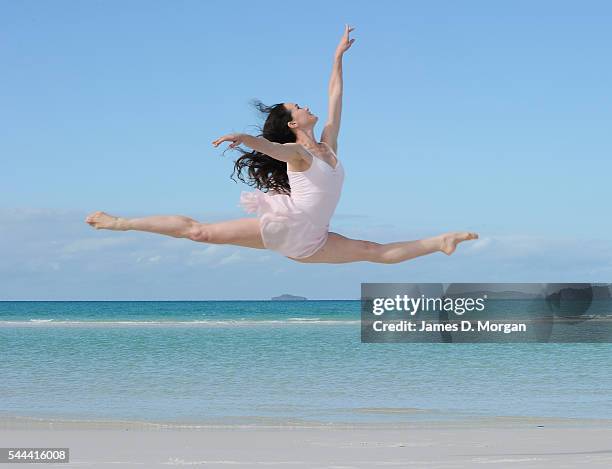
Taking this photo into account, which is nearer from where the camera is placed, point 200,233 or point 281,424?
point 200,233

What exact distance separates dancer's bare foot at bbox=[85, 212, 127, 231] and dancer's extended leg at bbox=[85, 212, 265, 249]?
11cm

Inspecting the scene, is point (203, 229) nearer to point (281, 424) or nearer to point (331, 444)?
point (331, 444)

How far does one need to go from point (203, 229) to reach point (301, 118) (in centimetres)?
92

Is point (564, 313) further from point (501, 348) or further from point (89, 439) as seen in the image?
point (89, 439)

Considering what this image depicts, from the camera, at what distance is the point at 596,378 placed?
1534cm

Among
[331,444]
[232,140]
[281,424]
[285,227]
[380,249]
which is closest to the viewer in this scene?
[232,140]

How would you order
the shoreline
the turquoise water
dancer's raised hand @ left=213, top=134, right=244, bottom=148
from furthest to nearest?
the turquoise water, the shoreline, dancer's raised hand @ left=213, top=134, right=244, bottom=148

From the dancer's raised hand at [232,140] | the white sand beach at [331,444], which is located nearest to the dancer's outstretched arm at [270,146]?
the dancer's raised hand at [232,140]

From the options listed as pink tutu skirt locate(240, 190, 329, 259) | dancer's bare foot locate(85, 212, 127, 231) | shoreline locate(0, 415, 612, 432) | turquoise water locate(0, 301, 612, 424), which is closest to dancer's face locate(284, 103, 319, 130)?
pink tutu skirt locate(240, 190, 329, 259)

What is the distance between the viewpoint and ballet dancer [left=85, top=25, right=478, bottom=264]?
20.1 feet

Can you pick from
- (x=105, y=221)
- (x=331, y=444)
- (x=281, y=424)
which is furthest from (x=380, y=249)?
(x=281, y=424)

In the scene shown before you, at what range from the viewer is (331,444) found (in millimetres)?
8836

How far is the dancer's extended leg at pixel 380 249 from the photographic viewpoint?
6.30 m

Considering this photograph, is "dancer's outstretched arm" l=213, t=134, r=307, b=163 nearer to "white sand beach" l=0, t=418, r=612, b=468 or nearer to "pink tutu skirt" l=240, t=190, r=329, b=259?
→ "pink tutu skirt" l=240, t=190, r=329, b=259
